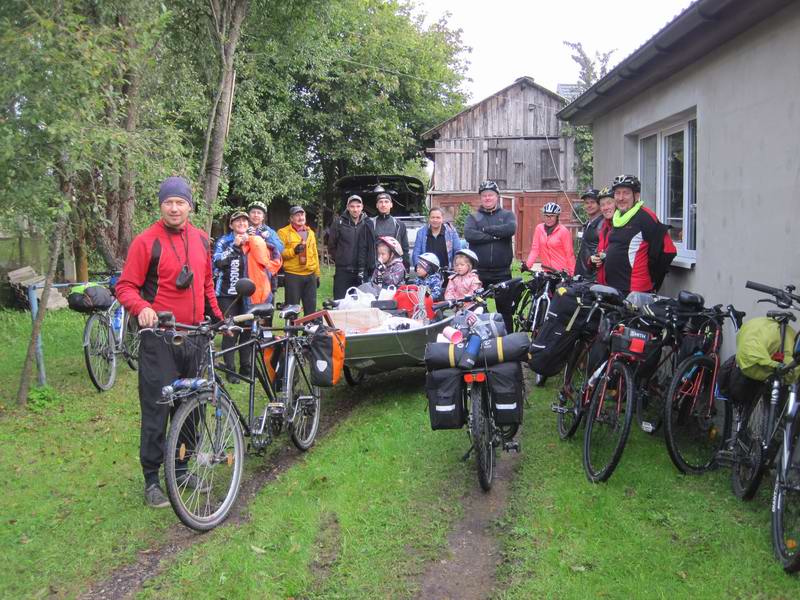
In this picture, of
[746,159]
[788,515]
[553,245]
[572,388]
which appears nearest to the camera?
[788,515]

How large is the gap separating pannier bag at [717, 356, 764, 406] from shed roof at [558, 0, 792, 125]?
92.2 inches

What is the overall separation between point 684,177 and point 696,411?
9.09ft

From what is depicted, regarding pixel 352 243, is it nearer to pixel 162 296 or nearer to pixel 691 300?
pixel 162 296

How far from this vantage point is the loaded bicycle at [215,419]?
4250 mm

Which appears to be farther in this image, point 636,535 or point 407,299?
point 407,299

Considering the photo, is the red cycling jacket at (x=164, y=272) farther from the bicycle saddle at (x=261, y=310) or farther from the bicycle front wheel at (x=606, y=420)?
the bicycle front wheel at (x=606, y=420)

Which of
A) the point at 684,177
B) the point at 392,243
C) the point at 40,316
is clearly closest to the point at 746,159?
the point at 684,177

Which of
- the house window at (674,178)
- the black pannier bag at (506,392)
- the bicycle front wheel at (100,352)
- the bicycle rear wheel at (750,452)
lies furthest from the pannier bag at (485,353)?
the bicycle front wheel at (100,352)

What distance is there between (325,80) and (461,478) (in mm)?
23296

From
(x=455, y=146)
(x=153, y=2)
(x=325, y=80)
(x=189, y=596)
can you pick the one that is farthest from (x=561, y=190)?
(x=189, y=596)

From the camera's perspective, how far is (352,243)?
369 inches

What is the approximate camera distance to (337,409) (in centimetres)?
729

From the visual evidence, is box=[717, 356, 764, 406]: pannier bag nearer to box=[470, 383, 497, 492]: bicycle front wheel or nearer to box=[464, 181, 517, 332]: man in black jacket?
box=[470, 383, 497, 492]: bicycle front wheel

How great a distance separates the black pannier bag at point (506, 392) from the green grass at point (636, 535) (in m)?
0.55
